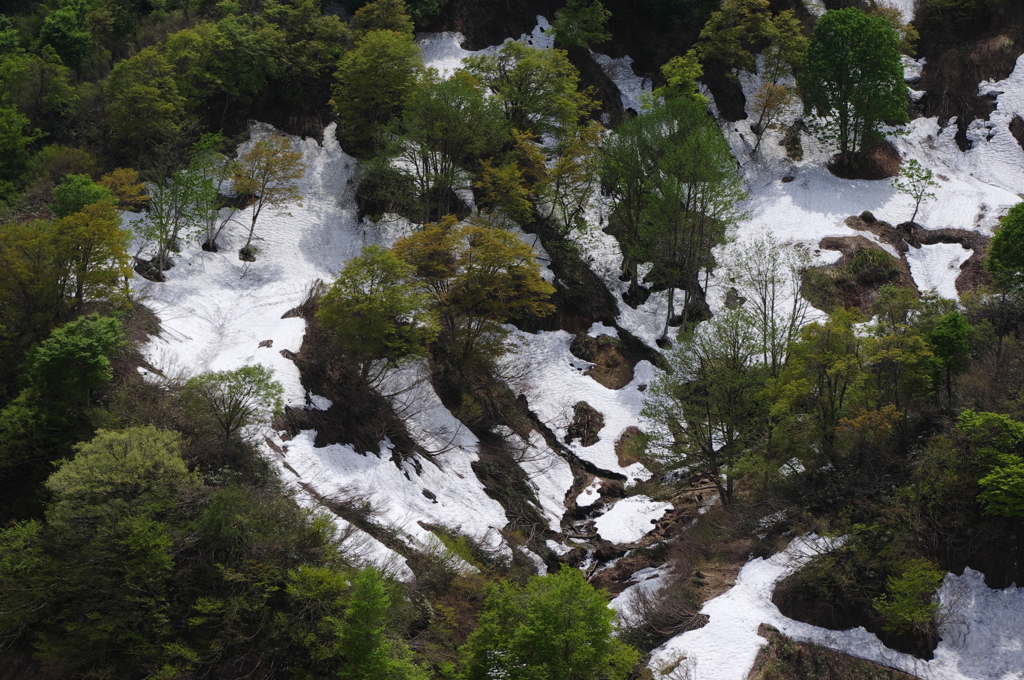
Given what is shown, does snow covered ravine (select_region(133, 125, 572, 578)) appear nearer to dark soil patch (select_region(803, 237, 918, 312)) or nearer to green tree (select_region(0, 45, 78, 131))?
green tree (select_region(0, 45, 78, 131))

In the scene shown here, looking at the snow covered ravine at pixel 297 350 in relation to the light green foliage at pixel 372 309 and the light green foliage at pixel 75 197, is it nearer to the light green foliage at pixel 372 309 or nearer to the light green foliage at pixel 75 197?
the light green foliage at pixel 372 309

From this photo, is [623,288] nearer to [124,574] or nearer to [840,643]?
[840,643]

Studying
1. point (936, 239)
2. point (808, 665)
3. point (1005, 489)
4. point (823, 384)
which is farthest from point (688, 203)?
point (808, 665)

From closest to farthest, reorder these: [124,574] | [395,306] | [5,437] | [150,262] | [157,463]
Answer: [124,574] → [157,463] → [5,437] → [395,306] → [150,262]

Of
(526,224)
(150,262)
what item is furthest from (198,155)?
(526,224)

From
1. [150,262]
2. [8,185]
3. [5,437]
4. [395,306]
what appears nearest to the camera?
[5,437]

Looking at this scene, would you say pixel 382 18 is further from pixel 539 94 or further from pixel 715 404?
pixel 715 404
